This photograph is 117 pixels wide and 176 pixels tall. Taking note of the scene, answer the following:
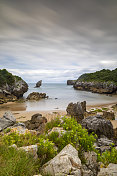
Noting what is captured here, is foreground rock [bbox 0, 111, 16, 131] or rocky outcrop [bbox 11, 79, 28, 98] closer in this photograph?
foreground rock [bbox 0, 111, 16, 131]

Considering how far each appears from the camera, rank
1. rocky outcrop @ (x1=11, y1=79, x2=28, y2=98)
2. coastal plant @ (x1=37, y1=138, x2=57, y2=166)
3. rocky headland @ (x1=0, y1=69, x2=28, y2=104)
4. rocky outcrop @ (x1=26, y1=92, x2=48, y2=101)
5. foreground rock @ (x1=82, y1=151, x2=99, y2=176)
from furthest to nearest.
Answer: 1. rocky outcrop @ (x1=11, y1=79, x2=28, y2=98)
2. rocky outcrop @ (x1=26, y1=92, x2=48, y2=101)
3. rocky headland @ (x1=0, y1=69, x2=28, y2=104)
4. coastal plant @ (x1=37, y1=138, x2=57, y2=166)
5. foreground rock @ (x1=82, y1=151, x2=99, y2=176)

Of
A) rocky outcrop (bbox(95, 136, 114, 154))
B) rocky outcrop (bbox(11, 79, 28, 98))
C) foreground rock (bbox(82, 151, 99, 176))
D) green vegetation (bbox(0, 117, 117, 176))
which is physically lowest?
rocky outcrop (bbox(95, 136, 114, 154))

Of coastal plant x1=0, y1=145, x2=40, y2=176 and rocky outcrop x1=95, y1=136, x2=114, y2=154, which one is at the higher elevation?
coastal plant x1=0, y1=145, x2=40, y2=176

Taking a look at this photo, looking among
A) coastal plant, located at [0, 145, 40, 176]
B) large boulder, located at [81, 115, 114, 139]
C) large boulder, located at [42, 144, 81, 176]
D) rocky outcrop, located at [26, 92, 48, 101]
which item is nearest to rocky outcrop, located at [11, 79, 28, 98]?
rocky outcrop, located at [26, 92, 48, 101]

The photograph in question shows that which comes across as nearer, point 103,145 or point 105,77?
point 103,145

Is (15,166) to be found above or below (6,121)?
above

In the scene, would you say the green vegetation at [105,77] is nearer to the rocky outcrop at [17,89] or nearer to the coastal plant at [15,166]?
the rocky outcrop at [17,89]

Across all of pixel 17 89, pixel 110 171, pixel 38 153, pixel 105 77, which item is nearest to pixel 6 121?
pixel 38 153

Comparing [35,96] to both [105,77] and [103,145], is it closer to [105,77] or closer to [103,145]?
[103,145]

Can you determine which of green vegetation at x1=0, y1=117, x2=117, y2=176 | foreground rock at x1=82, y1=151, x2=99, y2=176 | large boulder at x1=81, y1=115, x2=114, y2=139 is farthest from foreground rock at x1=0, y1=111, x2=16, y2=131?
foreground rock at x1=82, y1=151, x2=99, y2=176

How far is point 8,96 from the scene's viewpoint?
54.5m

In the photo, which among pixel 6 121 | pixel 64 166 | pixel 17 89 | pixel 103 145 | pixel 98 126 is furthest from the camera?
pixel 17 89

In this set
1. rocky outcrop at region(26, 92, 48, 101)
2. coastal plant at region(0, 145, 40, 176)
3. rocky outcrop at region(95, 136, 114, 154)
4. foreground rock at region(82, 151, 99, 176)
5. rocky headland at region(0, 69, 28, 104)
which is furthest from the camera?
rocky outcrop at region(26, 92, 48, 101)

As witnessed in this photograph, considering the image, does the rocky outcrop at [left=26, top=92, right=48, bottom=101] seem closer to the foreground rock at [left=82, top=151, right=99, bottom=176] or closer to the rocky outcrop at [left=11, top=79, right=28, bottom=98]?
the rocky outcrop at [left=11, top=79, right=28, bottom=98]
